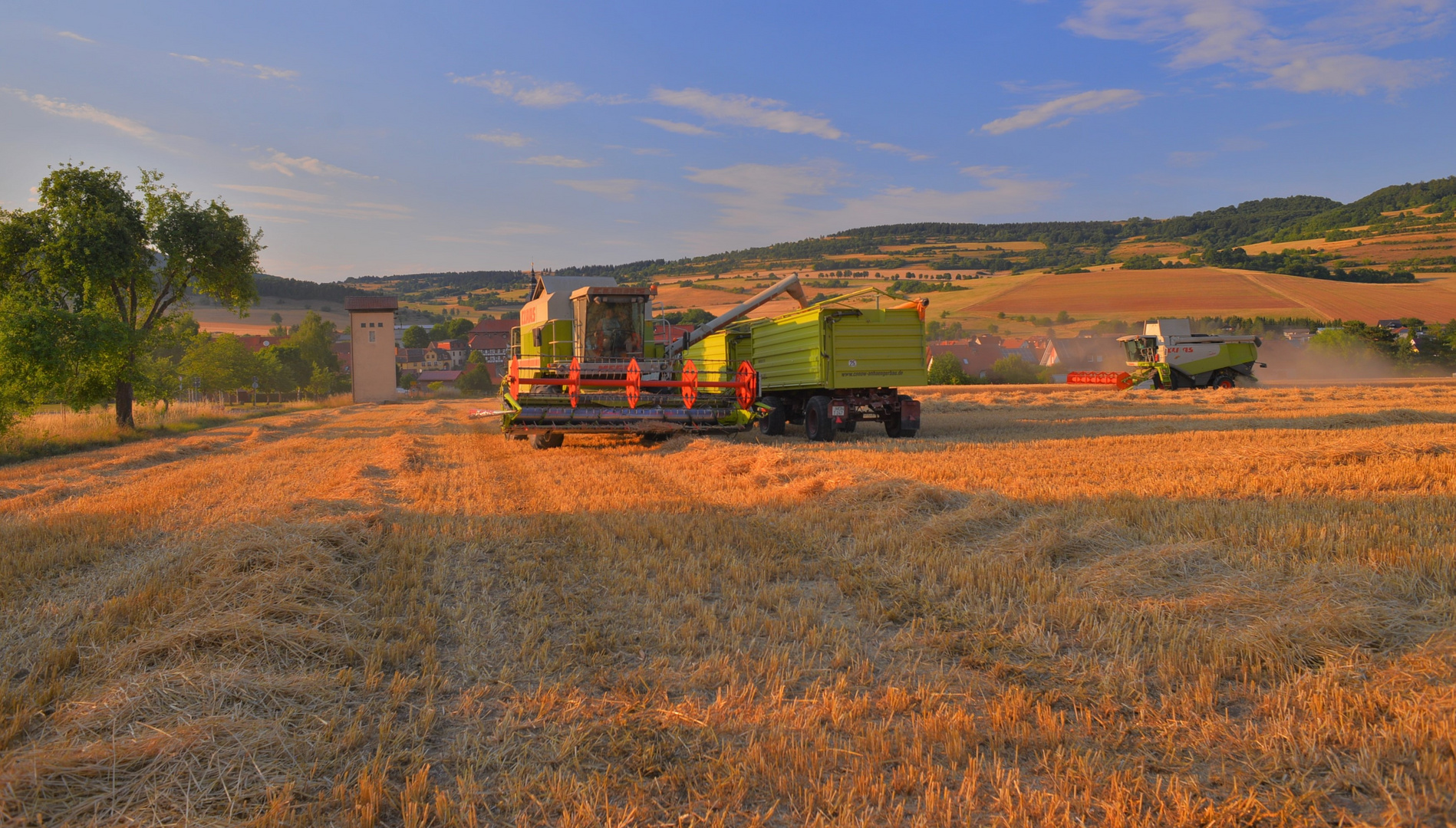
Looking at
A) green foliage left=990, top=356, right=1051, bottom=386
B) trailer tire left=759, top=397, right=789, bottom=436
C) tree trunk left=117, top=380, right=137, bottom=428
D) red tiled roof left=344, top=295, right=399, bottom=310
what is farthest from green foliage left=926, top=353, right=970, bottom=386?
tree trunk left=117, top=380, right=137, bottom=428

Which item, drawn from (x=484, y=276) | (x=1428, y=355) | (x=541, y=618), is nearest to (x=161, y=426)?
(x=541, y=618)

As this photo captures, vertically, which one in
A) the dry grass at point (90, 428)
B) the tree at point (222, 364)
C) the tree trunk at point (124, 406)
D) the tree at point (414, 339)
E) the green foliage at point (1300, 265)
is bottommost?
the dry grass at point (90, 428)

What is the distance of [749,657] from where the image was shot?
3.69m

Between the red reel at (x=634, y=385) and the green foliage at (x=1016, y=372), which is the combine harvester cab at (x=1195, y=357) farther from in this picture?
the green foliage at (x=1016, y=372)

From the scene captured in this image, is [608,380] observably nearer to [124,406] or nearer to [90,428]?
[90,428]

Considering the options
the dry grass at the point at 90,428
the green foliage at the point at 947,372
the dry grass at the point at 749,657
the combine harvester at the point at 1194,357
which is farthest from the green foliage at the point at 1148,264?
the dry grass at the point at 749,657

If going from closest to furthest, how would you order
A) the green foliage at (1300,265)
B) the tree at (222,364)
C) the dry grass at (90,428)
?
the dry grass at (90,428) < the tree at (222,364) < the green foliage at (1300,265)

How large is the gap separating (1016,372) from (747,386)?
48726 mm

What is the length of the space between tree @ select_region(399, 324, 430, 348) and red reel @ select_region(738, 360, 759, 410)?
3982 inches

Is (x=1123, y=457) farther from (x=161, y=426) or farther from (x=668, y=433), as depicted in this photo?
(x=161, y=426)

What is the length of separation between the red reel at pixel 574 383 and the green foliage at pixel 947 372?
45893mm

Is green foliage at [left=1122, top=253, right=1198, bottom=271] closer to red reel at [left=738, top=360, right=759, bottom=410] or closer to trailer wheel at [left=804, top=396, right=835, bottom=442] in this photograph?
trailer wheel at [left=804, top=396, right=835, bottom=442]

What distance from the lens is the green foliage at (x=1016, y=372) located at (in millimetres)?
56500

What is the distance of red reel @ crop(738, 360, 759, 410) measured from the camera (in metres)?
14.1
